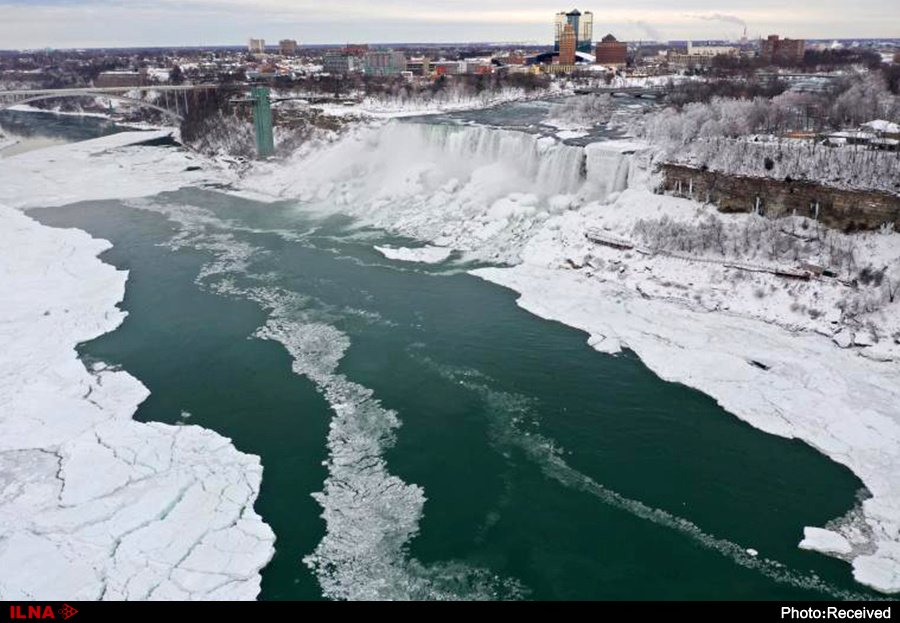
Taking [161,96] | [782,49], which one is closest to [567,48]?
[782,49]

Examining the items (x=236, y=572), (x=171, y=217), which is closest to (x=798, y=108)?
(x=171, y=217)

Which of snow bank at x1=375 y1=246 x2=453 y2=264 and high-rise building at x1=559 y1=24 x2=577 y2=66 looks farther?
high-rise building at x1=559 y1=24 x2=577 y2=66

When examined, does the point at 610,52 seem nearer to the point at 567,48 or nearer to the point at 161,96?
the point at 567,48

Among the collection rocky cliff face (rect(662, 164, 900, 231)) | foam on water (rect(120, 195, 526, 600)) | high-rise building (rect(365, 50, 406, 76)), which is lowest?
foam on water (rect(120, 195, 526, 600))

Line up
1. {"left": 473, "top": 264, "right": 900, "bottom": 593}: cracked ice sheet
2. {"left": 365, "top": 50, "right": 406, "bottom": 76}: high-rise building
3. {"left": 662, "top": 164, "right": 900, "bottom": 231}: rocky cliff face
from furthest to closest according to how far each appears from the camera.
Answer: {"left": 365, "top": 50, "right": 406, "bottom": 76}: high-rise building, {"left": 662, "top": 164, "right": 900, "bottom": 231}: rocky cliff face, {"left": 473, "top": 264, "right": 900, "bottom": 593}: cracked ice sheet

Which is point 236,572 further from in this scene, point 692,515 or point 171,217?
point 171,217

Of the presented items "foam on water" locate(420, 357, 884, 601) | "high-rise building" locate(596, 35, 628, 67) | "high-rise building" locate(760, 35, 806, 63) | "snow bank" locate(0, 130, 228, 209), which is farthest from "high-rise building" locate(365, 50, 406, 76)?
"foam on water" locate(420, 357, 884, 601)
